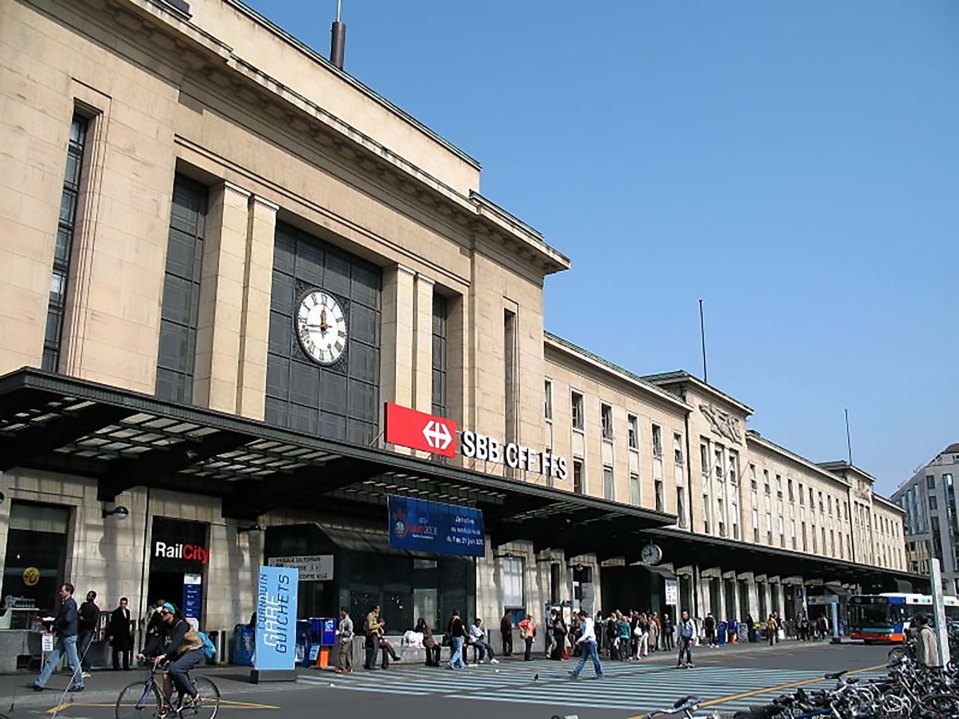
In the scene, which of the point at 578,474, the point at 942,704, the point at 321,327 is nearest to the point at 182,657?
the point at 942,704

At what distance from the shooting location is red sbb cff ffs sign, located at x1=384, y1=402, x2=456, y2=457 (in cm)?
3122

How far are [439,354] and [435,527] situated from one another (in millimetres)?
9697

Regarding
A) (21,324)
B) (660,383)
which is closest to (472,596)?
(21,324)

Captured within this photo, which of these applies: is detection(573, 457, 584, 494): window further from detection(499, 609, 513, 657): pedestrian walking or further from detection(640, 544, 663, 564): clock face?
detection(499, 609, 513, 657): pedestrian walking

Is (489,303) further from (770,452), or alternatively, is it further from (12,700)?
(770,452)

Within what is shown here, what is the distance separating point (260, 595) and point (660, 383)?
44551mm

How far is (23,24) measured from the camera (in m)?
24.4

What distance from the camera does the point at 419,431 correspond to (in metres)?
32.6

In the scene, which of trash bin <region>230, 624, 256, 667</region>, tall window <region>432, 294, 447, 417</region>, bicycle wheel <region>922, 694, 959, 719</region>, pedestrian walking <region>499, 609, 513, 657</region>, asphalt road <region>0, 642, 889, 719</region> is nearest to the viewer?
bicycle wheel <region>922, 694, 959, 719</region>

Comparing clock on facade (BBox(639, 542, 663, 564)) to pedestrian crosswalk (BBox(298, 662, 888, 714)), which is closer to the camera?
pedestrian crosswalk (BBox(298, 662, 888, 714))

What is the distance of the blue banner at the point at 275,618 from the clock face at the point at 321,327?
37.7 feet

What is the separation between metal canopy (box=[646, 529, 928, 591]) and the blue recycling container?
69.8ft

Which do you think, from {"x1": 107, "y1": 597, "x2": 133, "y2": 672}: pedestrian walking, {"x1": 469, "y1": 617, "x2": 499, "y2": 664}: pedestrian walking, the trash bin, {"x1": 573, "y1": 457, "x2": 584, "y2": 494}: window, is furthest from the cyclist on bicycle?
{"x1": 573, "y1": 457, "x2": 584, "y2": 494}: window

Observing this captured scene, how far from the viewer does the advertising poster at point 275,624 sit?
2178cm
